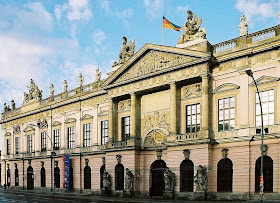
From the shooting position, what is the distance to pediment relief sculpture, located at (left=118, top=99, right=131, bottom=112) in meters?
39.5

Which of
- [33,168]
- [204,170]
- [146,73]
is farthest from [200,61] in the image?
[33,168]

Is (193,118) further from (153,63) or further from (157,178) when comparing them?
(157,178)

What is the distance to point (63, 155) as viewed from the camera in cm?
4609

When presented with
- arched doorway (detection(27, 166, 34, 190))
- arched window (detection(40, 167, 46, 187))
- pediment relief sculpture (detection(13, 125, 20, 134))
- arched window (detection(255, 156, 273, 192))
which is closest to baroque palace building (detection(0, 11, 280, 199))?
arched window (detection(255, 156, 273, 192))

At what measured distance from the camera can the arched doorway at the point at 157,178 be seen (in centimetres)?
3572

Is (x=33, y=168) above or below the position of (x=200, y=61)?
below

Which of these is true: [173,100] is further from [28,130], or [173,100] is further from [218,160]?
[28,130]

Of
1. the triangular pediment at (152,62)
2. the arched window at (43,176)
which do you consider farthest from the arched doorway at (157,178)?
the arched window at (43,176)

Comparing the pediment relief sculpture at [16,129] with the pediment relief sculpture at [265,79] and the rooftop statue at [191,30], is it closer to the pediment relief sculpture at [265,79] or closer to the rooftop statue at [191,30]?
the rooftop statue at [191,30]

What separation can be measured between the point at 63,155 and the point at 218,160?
76.2ft

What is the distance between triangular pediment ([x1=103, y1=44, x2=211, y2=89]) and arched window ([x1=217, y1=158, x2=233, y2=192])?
31.1ft

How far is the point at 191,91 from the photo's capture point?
3356 cm

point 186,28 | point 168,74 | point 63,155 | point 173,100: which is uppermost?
point 186,28

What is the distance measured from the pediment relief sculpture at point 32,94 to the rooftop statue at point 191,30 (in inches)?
1208
